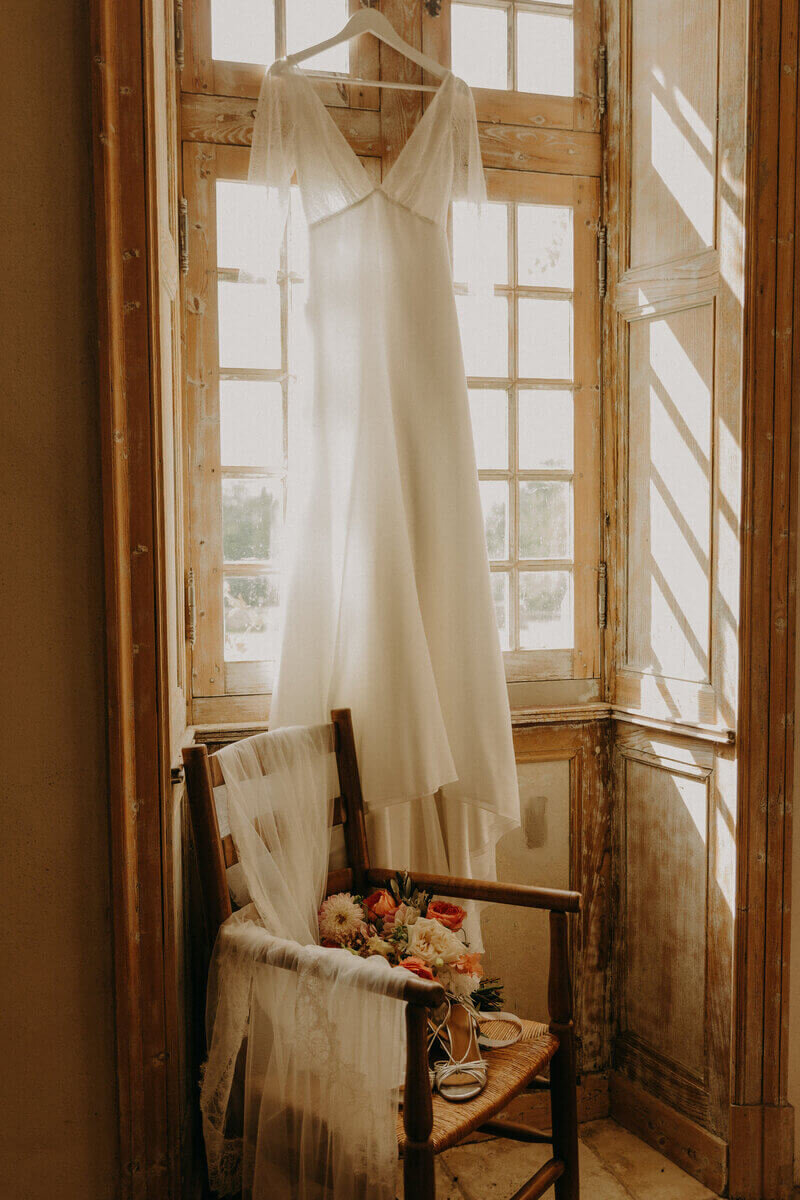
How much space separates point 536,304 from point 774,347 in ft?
2.06

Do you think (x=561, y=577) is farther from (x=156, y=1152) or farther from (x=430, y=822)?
(x=156, y=1152)

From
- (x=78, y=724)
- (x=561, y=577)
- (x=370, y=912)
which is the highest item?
(x=561, y=577)

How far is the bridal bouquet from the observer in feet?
5.57

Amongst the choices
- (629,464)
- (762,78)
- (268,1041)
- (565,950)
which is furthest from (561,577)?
(268,1041)

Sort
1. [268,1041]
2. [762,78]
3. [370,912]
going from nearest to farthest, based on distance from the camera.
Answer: [268,1041] → [370,912] → [762,78]

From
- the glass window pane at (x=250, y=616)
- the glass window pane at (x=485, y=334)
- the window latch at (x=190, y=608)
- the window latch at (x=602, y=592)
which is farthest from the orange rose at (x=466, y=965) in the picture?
the glass window pane at (x=485, y=334)

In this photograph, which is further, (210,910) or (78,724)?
(210,910)

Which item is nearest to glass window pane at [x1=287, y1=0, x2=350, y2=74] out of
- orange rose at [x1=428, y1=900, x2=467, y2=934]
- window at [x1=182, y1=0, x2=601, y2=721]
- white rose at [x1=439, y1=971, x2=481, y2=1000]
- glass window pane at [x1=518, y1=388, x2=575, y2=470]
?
window at [x1=182, y1=0, x2=601, y2=721]

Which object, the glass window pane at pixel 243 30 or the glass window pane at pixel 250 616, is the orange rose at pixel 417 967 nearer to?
the glass window pane at pixel 250 616

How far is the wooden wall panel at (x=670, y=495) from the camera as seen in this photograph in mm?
2146

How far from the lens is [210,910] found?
5.33ft

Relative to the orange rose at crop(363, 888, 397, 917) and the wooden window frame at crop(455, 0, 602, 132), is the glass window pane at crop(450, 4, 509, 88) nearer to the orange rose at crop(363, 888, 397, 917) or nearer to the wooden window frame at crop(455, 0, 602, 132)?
the wooden window frame at crop(455, 0, 602, 132)

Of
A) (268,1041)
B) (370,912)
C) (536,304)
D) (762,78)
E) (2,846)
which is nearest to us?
(2,846)

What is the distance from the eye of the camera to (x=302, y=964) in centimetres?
150
